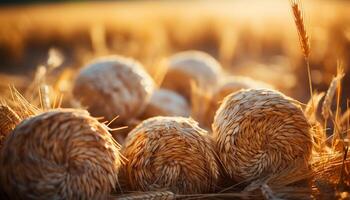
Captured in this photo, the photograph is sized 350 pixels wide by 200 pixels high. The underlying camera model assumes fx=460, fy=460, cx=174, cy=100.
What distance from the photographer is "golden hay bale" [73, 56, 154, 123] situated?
356cm

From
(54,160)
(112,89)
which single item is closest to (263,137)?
(54,160)

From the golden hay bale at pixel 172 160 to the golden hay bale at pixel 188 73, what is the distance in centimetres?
221

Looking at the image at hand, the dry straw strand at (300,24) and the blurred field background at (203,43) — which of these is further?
the blurred field background at (203,43)

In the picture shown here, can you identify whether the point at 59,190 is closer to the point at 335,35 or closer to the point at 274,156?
the point at 274,156

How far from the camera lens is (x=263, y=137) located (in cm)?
231

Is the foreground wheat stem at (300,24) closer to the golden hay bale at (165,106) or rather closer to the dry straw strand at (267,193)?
the dry straw strand at (267,193)

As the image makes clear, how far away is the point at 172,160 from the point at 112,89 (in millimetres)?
1403

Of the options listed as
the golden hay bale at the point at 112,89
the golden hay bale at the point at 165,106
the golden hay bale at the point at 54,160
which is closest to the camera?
the golden hay bale at the point at 54,160

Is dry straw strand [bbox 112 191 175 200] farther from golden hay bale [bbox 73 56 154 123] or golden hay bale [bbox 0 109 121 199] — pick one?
golden hay bale [bbox 73 56 154 123]

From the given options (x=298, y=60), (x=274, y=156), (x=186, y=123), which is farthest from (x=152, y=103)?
(x=298, y=60)

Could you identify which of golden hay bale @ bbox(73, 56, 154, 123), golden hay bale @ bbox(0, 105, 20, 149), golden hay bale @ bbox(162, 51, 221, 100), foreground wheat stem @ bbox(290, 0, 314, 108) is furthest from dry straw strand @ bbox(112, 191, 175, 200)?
golden hay bale @ bbox(162, 51, 221, 100)

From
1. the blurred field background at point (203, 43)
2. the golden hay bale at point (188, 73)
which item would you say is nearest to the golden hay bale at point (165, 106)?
the golden hay bale at point (188, 73)

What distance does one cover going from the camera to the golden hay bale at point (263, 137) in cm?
231

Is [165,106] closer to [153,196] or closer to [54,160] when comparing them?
[153,196]
